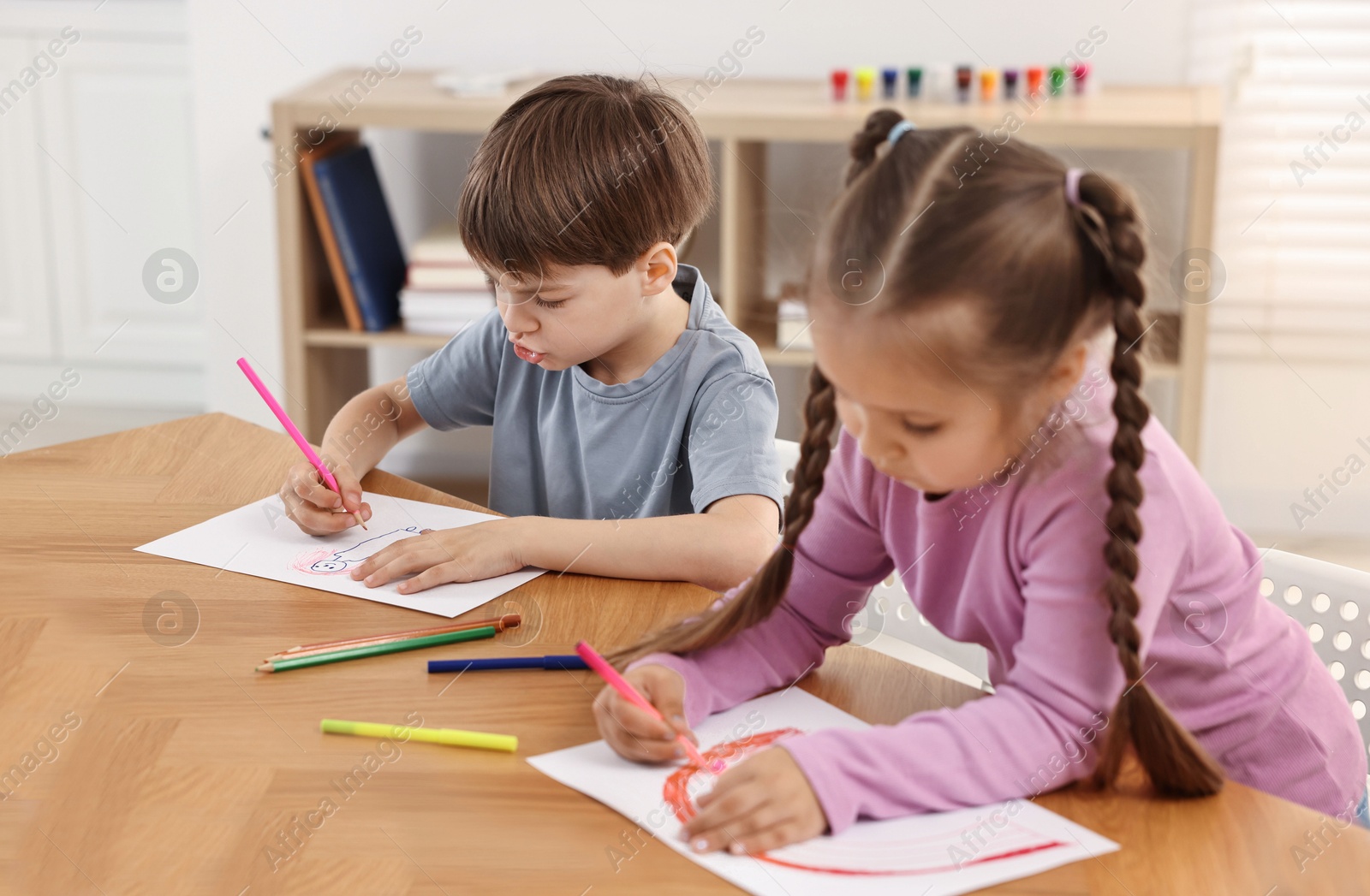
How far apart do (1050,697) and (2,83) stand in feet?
9.71

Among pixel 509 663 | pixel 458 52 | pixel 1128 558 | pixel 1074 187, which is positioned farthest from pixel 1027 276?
pixel 458 52

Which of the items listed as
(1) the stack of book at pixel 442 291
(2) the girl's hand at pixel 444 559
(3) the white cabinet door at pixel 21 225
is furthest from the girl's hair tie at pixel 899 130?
(3) the white cabinet door at pixel 21 225

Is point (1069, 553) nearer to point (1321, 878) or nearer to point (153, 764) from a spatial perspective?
point (1321, 878)

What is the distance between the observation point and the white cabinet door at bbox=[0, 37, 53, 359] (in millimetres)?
2934

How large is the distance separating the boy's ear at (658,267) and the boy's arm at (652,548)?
24 centimetres

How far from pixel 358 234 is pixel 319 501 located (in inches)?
53.3

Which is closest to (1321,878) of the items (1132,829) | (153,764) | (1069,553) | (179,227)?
(1132,829)

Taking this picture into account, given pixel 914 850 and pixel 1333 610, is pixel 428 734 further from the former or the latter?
pixel 1333 610

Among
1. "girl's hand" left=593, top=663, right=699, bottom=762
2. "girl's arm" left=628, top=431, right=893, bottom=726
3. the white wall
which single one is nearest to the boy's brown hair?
"girl's arm" left=628, top=431, right=893, bottom=726

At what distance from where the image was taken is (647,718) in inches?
29.3

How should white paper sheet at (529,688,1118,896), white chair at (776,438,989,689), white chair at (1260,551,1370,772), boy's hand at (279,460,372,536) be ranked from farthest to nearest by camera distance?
white chair at (776,438,989,689)
boy's hand at (279,460,372,536)
white chair at (1260,551,1370,772)
white paper sheet at (529,688,1118,896)

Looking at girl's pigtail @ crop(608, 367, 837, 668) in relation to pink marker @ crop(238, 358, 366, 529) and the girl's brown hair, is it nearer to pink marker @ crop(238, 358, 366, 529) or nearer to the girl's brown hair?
the girl's brown hair

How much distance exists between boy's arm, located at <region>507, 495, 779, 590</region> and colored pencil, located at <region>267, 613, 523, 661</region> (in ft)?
0.30

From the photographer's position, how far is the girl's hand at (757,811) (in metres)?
0.66
